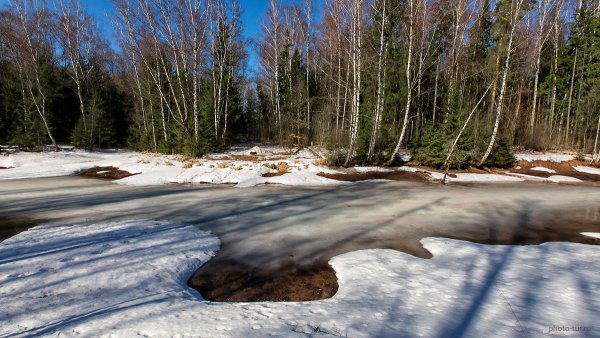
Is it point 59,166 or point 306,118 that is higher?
point 306,118

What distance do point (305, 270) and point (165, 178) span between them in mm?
11141

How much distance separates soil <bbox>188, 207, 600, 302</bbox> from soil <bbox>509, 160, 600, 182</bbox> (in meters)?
10.2

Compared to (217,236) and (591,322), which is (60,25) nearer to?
(217,236)

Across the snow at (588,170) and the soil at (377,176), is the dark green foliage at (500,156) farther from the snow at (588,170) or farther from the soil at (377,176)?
the soil at (377,176)

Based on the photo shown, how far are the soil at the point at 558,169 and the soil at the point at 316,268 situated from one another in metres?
10.2

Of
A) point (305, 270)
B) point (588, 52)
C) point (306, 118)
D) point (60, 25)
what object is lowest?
point (305, 270)

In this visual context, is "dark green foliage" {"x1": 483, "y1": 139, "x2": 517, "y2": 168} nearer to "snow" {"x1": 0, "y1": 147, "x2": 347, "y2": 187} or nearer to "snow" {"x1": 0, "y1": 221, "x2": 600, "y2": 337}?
"snow" {"x1": 0, "y1": 147, "x2": 347, "y2": 187}

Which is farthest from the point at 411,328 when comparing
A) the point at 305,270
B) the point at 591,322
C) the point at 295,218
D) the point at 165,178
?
the point at 165,178

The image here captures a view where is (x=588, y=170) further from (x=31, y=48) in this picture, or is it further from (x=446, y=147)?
(x=31, y=48)

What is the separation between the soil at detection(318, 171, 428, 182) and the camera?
605 inches

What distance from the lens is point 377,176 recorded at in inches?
624

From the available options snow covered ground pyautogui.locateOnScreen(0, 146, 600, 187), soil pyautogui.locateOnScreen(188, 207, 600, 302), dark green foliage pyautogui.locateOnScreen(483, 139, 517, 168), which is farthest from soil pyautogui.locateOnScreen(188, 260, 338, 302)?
dark green foliage pyautogui.locateOnScreen(483, 139, 517, 168)

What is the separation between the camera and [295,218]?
335 inches

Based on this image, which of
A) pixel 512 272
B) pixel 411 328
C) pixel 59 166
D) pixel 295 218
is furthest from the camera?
pixel 59 166
